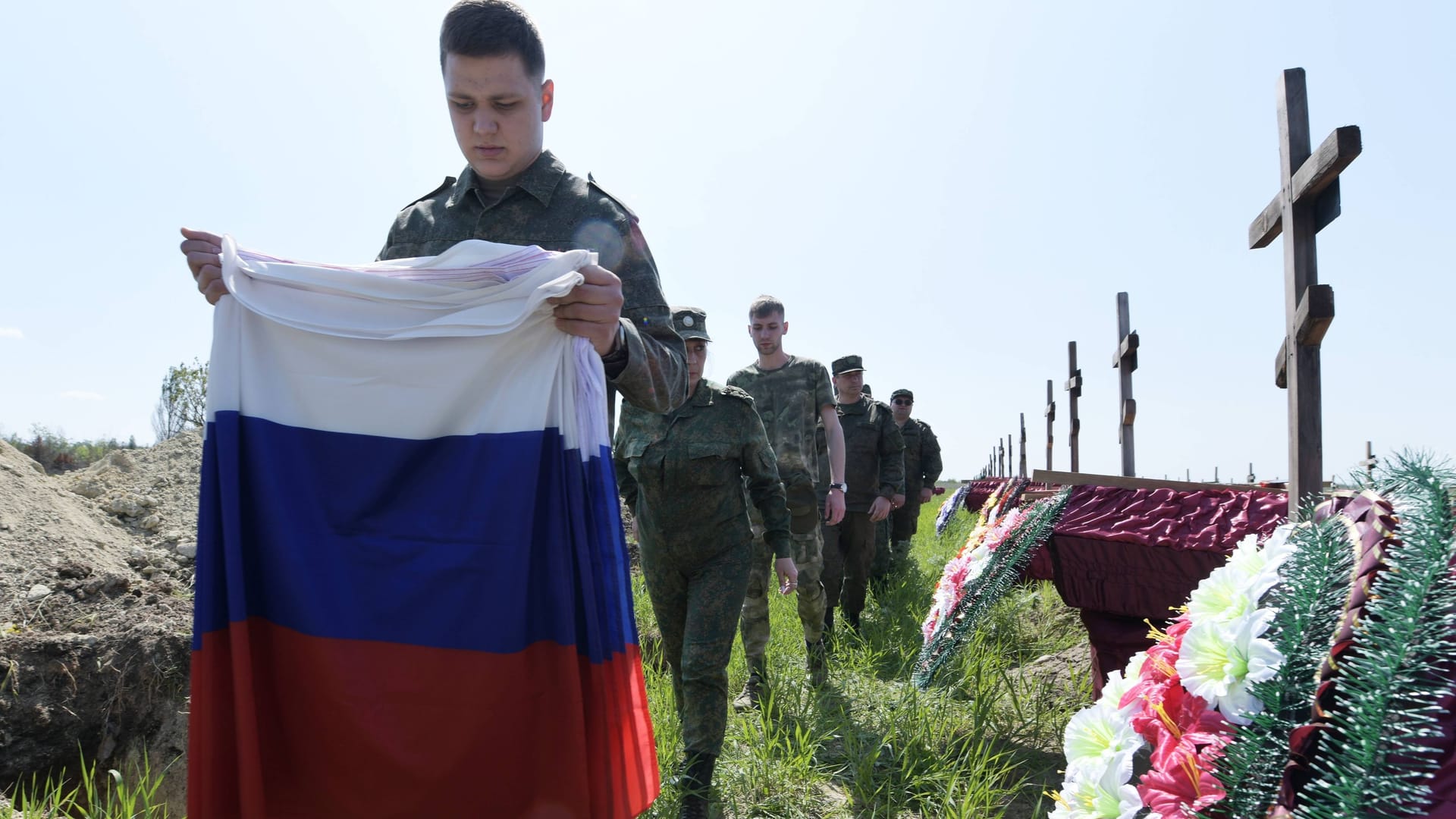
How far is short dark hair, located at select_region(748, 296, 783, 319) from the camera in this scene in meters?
5.62

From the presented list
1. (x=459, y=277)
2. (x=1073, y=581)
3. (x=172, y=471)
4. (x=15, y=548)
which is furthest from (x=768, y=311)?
(x=172, y=471)

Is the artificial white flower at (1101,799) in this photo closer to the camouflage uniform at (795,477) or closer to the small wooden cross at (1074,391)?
the camouflage uniform at (795,477)

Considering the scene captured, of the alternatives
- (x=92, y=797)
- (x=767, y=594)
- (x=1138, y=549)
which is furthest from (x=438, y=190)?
(x=767, y=594)

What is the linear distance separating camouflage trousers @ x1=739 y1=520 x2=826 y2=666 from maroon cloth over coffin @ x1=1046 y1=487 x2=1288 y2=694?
4.82ft

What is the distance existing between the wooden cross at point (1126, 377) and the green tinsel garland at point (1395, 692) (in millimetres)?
7394

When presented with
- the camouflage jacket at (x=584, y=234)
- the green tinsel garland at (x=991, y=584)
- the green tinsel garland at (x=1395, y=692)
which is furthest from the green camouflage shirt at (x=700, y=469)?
the green tinsel garland at (x=1395, y=692)

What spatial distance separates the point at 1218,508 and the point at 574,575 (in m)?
3.09

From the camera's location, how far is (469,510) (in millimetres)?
1529

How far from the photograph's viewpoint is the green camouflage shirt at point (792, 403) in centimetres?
559

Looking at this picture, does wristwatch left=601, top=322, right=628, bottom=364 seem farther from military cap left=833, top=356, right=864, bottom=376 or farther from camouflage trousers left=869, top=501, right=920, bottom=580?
camouflage trousers left=869, top=501, right=920, bottom=580

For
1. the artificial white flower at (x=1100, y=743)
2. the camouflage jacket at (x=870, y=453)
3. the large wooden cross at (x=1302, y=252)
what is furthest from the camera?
the camouflage jacket at (x=870, y=453)

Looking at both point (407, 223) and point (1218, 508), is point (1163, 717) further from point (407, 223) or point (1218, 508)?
point (1218, 508)

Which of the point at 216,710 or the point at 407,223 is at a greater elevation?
the point at 407,223

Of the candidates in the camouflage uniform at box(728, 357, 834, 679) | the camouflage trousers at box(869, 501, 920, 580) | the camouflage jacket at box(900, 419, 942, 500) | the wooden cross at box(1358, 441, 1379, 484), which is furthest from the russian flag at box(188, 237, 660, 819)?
the camouflage jacket at box(900, 419, 942, 500)
